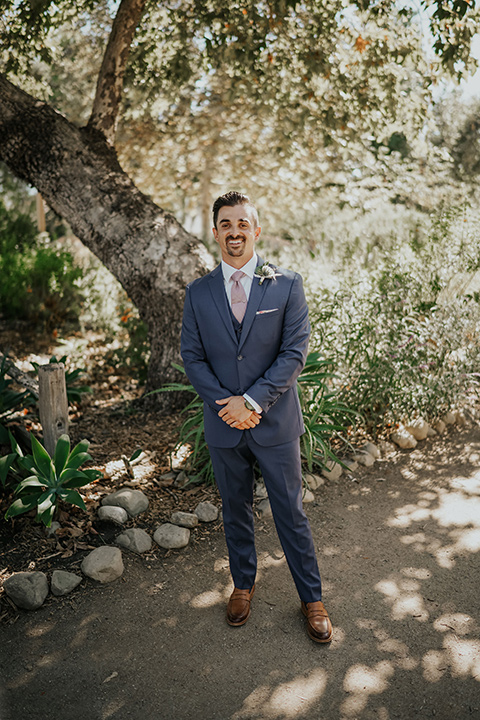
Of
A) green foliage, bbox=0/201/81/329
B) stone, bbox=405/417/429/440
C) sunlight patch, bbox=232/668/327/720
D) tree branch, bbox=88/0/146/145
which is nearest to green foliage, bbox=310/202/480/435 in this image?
stone, bbox=405/417/429/440

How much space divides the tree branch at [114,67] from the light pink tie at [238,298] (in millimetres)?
4242

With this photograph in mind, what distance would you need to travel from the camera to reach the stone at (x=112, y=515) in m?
3.76

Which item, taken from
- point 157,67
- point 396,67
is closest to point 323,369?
point 396,67

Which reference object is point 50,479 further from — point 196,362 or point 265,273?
point 265,273

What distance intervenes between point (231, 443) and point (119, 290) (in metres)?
6.25

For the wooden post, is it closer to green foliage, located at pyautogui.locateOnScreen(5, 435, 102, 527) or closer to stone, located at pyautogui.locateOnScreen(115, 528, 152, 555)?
green foliage, located at pyautogui.locateOnScreen(5, 435, 102, 527)

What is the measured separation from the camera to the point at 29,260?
837 cm

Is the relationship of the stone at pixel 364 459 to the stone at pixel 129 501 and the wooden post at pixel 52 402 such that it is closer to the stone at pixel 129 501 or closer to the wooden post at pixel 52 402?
the stone at pixel 129 501

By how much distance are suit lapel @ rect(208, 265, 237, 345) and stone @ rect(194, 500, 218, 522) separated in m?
1.66

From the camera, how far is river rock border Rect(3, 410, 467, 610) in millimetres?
3090

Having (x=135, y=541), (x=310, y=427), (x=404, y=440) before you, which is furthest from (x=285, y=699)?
(x=404, y=440)

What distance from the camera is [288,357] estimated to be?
8.68 ft

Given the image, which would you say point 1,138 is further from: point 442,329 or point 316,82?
point 442,329

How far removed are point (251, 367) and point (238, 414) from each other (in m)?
0.25
